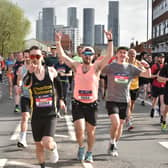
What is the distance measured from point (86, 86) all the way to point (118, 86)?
2.74 feet

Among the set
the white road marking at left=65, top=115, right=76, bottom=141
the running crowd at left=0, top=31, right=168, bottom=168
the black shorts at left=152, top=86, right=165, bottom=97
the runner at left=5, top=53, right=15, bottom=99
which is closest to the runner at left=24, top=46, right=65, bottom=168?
the running crowd at left=0, top=31, right=168, bottom=168

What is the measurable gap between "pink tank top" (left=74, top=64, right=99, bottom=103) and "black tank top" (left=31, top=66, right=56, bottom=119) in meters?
0.92

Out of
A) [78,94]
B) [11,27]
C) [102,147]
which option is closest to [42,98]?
[78,94]

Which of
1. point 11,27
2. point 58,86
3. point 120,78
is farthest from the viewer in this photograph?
point 11,27

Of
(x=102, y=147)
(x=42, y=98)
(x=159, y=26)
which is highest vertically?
(x=159, y=26)

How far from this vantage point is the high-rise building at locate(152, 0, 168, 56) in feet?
180

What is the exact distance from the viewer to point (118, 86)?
6.86 meters

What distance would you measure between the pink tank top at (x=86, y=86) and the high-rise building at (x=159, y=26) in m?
45.8

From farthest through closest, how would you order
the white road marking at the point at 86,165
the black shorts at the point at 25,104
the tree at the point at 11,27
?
the tree at the point at 11,27, the black shorts at the point at 25,104, the white road marking at the point at 86,165

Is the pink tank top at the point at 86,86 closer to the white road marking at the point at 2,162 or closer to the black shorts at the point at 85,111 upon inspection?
the black shorts at the point at 85,111

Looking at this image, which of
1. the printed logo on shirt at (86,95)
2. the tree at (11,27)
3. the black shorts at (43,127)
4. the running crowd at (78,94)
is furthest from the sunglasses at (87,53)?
the tree at (11,27)

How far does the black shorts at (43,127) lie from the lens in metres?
5.31

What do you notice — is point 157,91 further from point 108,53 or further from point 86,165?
point 86,165

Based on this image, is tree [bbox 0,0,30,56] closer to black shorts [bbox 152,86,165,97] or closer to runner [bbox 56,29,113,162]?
black shorts [bbox 152,86,165,97]
